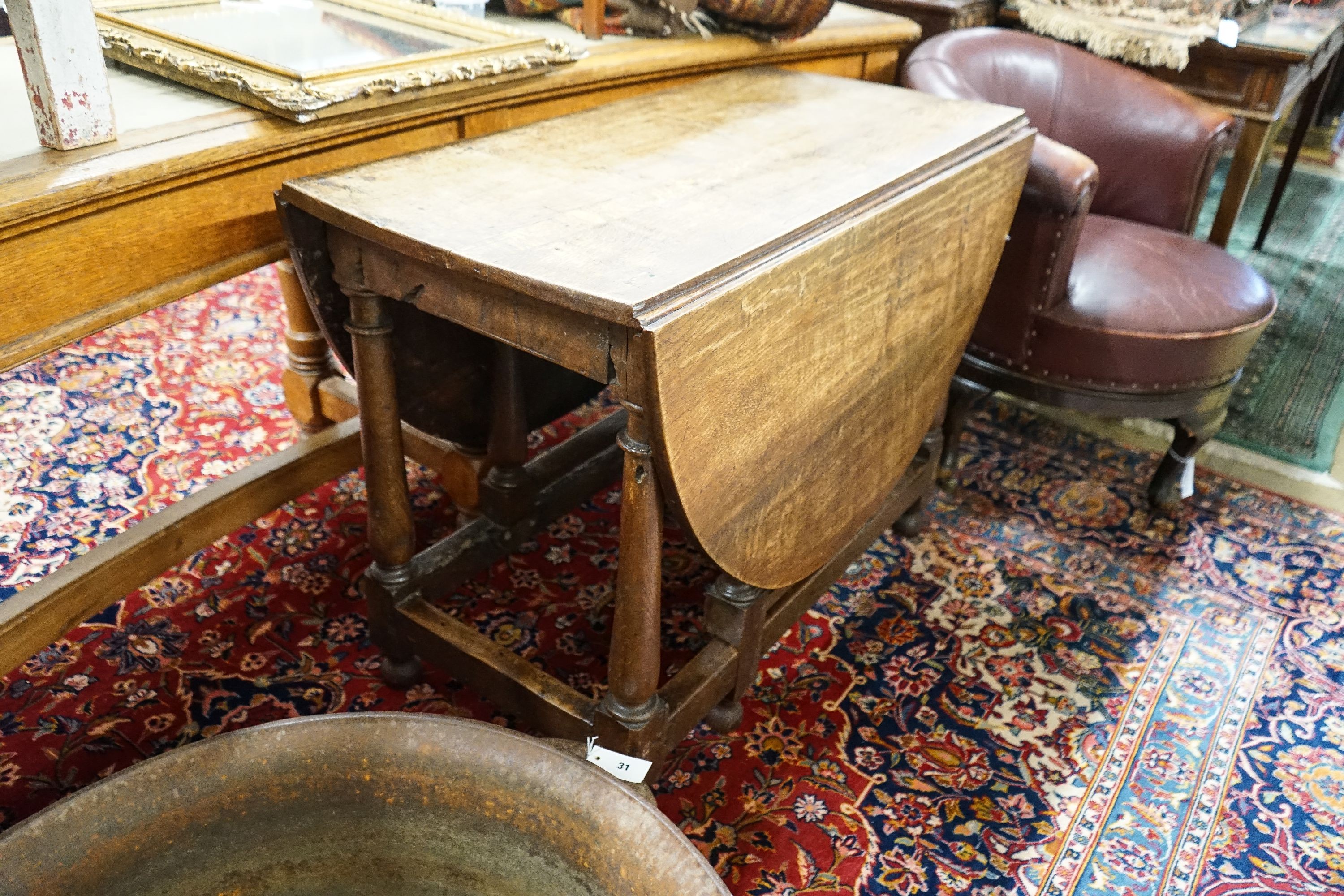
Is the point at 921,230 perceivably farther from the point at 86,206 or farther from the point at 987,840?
the point at 86,206

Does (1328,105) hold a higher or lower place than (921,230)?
lower

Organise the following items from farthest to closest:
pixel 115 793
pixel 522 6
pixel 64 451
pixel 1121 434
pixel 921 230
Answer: pixel 1121 434 → pixel 64 451 → pixel 522 6 → pixel 921 230 → pixel 115 793

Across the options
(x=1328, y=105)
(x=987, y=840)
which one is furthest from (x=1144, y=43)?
(x=1328, y=105)

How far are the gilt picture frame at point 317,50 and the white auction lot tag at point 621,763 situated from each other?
2.92ft

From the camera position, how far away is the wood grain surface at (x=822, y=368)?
111cm

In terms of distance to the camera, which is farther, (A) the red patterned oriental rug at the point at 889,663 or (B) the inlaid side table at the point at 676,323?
(A) the red patterned oriental rug at the point at 889,663

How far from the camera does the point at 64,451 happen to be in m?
2.22

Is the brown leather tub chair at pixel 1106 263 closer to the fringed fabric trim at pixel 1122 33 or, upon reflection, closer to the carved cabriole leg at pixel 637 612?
the fringed fabric trim at pixel 1122 33

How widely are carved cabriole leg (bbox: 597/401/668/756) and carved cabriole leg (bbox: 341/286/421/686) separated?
0.37 metres

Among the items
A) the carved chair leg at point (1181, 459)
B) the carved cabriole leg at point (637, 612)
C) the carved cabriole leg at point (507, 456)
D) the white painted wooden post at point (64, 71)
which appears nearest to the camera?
the white painted wooden post at point (64, 71)

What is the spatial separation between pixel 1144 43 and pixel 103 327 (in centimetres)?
240

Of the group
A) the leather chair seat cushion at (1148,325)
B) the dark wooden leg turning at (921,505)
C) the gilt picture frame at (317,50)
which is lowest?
the dark wooden leg turning at (921,505)

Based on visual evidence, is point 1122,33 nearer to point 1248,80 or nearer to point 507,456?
point 1248,80

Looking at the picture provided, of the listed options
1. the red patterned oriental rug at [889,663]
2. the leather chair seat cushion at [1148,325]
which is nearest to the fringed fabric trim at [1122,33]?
the leather chair seat cushion at [1148,325]
